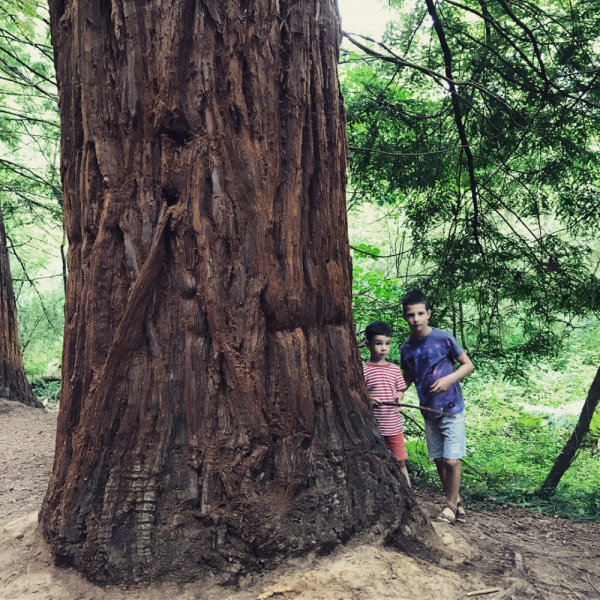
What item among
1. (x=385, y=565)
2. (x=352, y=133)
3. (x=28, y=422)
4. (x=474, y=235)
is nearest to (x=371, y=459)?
(x=385, y=565)

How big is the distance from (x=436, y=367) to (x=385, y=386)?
405mm

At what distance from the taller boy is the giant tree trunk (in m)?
1.48

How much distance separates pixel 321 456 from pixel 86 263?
1.41m

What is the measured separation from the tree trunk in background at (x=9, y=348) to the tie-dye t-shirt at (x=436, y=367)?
19.7ft

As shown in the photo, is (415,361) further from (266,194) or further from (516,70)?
(516,70)

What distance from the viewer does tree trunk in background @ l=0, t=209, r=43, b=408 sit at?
7375mm

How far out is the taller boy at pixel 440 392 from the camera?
373 cm

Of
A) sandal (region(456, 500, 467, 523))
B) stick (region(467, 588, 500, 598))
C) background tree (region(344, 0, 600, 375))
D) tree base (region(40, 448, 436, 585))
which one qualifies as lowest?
sandal (region(456, 500, 467, 523))

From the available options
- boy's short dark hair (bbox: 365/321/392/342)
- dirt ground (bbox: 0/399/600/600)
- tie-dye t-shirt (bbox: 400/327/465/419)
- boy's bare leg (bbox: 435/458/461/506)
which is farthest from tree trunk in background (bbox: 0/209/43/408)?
boy's bare leg (bbox: 435/458/461/506)

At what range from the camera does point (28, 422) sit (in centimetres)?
633

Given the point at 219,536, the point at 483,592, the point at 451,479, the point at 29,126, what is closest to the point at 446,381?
the point at 451,479

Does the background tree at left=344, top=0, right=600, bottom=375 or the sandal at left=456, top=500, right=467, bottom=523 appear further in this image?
the background tree at left=344, top=0, right=600, bottom=375

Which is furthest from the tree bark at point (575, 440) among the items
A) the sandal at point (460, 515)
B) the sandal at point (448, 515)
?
the sandal at point (448, 515)

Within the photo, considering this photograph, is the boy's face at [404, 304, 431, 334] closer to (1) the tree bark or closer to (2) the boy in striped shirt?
(2) the boy in striped shirt
